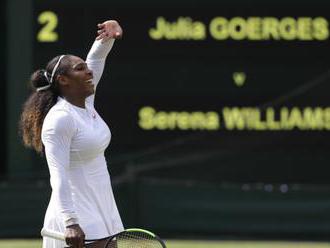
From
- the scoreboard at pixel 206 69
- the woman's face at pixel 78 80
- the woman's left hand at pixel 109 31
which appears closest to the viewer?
the woman's face at pixel 78 80

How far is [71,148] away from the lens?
4398 millimetres

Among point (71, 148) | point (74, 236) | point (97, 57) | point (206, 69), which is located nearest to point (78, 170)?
point (71, 148)

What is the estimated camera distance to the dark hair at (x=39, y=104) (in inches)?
180

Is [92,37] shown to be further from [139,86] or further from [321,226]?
[321,226]

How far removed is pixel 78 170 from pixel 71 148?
0.11 m

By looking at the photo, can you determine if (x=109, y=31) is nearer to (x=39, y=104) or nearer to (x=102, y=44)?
(x=102, y=44)

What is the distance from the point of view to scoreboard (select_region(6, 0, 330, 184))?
375 inches

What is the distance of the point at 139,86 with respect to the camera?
377 inches

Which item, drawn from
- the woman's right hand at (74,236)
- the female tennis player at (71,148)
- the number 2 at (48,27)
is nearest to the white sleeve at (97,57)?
the female tennis player at (71,148)

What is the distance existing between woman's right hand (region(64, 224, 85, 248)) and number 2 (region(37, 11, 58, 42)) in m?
5.50

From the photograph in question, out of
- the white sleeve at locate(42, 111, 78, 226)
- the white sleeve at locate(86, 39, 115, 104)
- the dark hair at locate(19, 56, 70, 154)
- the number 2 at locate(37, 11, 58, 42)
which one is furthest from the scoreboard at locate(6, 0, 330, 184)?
the white sleeve at locate(42, 111, 78, 226)

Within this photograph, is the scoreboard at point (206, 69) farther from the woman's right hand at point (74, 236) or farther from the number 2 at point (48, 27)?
the woman's right hand at point (74, 236)

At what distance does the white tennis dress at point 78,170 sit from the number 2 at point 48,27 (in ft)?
16.8

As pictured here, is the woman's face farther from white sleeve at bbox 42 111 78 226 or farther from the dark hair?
white sleeve at bbox 42 111 78 226
